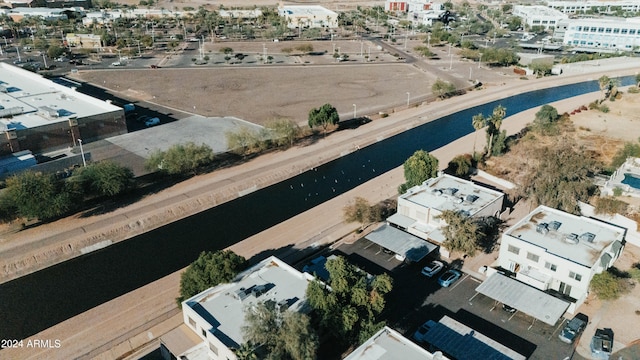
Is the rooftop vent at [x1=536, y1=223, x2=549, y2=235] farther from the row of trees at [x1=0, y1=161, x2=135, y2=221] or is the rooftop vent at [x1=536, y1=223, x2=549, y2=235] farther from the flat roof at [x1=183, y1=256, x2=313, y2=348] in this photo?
the row of trees at [x1=0, y1=161, x2=135, y2=221]

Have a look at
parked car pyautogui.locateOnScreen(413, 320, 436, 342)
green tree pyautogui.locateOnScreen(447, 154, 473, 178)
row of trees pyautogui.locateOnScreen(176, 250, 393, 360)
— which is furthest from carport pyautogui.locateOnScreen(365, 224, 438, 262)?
green tree pyautogui.locateOnScreen(447, 154, 473, 178)

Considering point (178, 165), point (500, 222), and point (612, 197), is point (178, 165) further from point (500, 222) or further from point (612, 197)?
point (612, 197)

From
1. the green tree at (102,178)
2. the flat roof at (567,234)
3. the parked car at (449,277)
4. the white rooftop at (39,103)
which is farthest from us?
the white rooftop at (39,103)

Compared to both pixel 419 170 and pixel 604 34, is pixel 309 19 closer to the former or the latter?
pixel 604 34

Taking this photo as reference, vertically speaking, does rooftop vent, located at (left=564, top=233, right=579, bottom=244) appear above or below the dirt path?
above

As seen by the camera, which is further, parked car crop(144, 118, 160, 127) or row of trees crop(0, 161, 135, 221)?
parked car crop(144, 118, 160, 127)

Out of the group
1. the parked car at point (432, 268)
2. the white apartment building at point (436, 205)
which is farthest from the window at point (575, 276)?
the white apartment building at point (436, 205)

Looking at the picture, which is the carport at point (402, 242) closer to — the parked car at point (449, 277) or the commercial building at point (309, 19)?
the parked car at point (449, 277)
